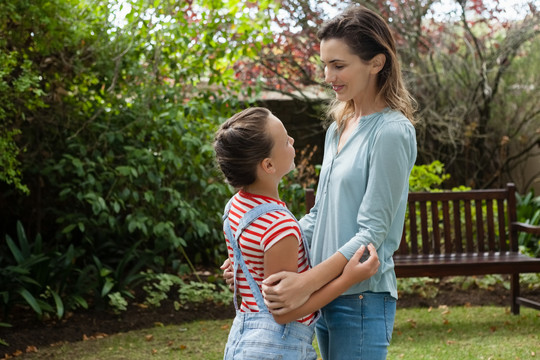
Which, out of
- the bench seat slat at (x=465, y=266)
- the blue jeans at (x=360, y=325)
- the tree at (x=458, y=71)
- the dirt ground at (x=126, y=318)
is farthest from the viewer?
the tree at (x=458, y=71)

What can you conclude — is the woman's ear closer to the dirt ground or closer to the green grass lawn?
the green grass lawn

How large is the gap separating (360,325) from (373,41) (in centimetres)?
83

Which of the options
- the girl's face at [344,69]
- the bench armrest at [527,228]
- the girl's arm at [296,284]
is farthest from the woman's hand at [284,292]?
the bench armrest at [527,228]

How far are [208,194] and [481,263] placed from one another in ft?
8.17

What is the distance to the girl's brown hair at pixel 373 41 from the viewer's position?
2035 mm

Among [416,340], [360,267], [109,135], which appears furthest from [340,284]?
[109,135]

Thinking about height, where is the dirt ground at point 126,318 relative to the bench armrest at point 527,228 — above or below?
below

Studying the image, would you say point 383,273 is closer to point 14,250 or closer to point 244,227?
point 244,227

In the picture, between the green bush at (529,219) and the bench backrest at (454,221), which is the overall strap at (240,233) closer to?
the bench backrest at (454,221)

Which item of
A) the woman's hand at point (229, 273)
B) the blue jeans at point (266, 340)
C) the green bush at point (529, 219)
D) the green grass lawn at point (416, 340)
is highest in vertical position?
the woman's hand at point (229, 273)

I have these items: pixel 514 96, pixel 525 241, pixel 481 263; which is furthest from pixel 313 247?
pixel 514 96

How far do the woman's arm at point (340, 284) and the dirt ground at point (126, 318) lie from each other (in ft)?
11.1

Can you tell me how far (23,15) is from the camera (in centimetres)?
525

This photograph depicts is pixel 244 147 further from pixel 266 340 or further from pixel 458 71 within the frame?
pixel 458 71
